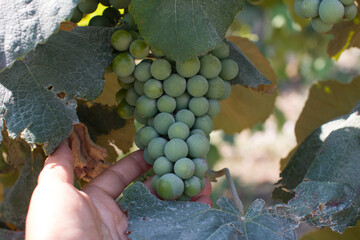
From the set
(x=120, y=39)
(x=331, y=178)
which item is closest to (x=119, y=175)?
(x=120, y=39)

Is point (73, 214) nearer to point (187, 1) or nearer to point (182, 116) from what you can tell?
point (182, 116)

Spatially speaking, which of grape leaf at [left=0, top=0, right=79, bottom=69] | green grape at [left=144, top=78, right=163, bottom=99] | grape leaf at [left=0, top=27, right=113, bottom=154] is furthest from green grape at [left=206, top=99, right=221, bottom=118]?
grape leaf at [left=0, top=0, right=79, bottom=69]

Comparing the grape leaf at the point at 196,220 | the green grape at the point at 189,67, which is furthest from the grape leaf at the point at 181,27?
the grape leaf at the point at 196,220

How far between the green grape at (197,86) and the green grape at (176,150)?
0.11 metres

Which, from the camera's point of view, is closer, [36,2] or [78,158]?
[36,2]

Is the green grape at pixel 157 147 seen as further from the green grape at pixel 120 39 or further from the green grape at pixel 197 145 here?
the green grape at pixel 120 39

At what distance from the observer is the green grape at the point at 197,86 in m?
0.90

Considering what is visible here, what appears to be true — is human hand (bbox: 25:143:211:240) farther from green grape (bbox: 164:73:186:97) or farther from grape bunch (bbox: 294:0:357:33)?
grape bunch (bbox: 294:0:357:33)

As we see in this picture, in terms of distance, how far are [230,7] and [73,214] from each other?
0.46m

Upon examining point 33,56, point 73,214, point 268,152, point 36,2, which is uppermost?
point 36,2

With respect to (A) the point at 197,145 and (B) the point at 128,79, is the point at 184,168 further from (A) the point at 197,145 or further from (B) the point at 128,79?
(B) the point at 128,79

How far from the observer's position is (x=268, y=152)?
5.07 meters

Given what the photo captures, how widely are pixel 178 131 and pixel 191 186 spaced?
0.36 feet

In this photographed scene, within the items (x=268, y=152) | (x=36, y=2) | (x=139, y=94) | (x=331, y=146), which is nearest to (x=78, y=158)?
(x=139, y=94)
